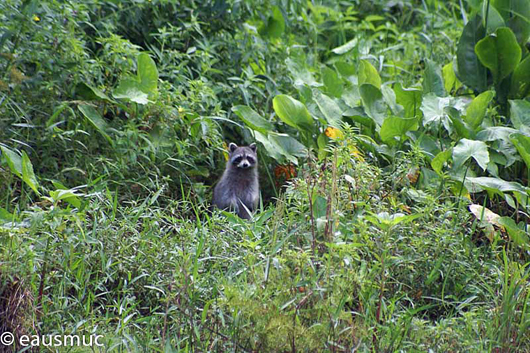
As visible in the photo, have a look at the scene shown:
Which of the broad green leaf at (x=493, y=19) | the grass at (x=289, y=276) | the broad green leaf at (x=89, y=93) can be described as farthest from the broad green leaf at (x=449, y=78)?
the broad green leaf at (x=89, y=93)

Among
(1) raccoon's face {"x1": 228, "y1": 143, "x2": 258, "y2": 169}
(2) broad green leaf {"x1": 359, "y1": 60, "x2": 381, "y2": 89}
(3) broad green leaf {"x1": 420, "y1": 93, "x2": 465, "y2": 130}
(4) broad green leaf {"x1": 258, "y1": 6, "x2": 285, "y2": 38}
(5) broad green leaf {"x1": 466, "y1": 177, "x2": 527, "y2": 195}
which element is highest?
(4) broad green leaf {"x1": 258, "y1": 6, "x2": 285, "y2": 38}

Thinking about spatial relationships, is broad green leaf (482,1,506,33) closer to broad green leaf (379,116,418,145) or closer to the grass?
broad green leaf (379,116,418,145)

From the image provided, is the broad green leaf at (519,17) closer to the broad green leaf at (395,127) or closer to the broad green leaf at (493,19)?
the broad green leaf at (493,19)

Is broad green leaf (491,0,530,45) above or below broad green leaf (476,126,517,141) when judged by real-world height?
above

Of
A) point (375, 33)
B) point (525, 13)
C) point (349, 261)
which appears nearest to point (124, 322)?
point (349, 261)

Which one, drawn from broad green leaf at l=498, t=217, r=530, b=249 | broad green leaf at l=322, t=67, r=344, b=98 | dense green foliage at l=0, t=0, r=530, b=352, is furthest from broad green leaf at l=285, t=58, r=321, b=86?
broad green leaf at l=498, t=217, r=530, b=249

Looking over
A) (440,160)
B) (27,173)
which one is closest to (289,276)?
(27,173)

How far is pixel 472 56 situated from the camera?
705 cm

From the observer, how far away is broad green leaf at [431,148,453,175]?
5852 mm

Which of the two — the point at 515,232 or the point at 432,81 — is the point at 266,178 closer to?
the point at 432,81

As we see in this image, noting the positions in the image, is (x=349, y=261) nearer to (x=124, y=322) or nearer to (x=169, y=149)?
(x=124, y=322)

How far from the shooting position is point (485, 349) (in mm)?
4277

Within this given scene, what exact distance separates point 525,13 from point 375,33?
8.17 ft

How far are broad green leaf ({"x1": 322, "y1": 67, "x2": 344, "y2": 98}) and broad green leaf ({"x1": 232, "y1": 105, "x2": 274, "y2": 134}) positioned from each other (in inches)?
27.4
